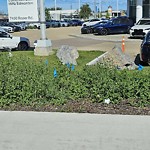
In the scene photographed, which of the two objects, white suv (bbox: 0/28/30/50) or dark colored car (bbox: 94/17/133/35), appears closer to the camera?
white suv (bbox: 0/28/30/50)

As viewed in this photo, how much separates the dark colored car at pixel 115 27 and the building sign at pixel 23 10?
15517mm

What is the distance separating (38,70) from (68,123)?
2.09 m

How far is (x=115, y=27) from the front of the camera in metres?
29.1

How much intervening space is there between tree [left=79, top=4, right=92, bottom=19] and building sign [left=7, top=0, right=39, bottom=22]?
78.3m

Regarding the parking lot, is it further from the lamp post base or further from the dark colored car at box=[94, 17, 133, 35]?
the lamp post base

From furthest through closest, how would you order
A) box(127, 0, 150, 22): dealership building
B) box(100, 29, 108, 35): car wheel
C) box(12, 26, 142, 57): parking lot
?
box(127, 0, 150, 22): dealership building → box(100, 29, 108, 35): car wheel → box(12, 26, 142, 57): parking lot

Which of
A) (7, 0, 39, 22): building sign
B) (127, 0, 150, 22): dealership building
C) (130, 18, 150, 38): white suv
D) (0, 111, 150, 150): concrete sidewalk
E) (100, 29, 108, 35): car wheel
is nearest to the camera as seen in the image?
(0, 111, 150, 150): concrete sidewalk

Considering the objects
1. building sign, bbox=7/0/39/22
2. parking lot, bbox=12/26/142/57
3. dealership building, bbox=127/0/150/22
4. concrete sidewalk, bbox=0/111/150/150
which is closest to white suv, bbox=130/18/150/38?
parking lot, bbox=12/26/142/57

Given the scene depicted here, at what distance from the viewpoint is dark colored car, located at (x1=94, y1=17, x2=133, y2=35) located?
28.8 metres

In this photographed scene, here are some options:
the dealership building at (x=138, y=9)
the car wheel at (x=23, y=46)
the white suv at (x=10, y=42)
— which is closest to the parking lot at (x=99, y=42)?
the car wheel at (x=23, y=46)

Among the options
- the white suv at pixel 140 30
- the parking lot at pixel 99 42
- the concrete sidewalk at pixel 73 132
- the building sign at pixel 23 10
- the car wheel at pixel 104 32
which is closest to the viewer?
the concrete sidewalk at pixel 73 132

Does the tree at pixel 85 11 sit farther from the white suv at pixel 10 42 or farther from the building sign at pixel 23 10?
the building sign at pixel 23 10

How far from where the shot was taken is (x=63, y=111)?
14.6 feet

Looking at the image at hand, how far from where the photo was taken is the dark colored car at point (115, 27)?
28812 mm
